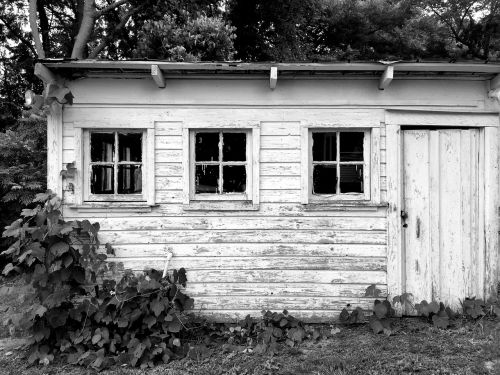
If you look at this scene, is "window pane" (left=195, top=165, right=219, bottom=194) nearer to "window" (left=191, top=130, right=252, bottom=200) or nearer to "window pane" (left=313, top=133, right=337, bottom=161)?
"window" (left=191, top=130, right=252, bottom=200)

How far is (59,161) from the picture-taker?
449cm

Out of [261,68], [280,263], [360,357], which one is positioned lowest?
[360,357]

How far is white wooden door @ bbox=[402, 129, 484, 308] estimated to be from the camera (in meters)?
4.66

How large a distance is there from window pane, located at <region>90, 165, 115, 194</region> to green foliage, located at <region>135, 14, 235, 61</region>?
4539mm

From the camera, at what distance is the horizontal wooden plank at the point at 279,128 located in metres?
4.60

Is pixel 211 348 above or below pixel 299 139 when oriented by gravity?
below

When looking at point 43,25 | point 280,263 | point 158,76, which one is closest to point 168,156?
point 158,76

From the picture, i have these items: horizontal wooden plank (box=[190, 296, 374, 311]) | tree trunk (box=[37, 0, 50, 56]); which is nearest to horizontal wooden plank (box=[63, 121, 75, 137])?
horizontal wooden plank (box=[190, 296, 374, 311])

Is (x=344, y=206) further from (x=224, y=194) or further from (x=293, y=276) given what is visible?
(x=224, y=194)

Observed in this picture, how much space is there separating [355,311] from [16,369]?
3.53 meters

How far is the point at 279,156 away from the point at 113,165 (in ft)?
6.23

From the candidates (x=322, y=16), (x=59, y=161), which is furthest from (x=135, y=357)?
(x=322, y=16)

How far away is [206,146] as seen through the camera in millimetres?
4684

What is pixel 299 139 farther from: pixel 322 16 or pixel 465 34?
pixel 465 34
